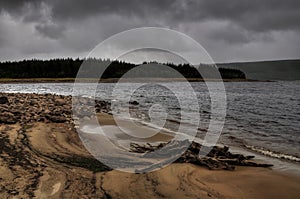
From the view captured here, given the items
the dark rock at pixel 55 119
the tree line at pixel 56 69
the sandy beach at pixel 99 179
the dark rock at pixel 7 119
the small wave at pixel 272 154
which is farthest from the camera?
the tree line at pixel 56 69

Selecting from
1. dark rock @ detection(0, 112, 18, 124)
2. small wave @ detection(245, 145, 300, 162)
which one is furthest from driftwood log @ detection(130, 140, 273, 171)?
dark rock @ detection(0, 112, 18, 124)

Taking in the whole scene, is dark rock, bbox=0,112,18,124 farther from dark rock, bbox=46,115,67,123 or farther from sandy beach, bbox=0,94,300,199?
sandy beach, bbox=0,94,300,199

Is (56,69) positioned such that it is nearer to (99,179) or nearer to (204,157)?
(204,157)

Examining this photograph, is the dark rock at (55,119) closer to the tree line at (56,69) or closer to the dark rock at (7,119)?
the dark rock at (7,119)

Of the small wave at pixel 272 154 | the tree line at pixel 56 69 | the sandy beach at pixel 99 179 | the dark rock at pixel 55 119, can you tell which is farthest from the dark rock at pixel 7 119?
the tree line at pixel 56 69

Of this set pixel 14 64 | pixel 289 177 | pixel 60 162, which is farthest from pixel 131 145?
pixel 14 64

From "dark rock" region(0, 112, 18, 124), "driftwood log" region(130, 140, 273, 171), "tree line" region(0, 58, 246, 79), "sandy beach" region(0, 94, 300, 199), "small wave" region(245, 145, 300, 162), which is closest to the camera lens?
"sandy beach" region(0, 94, 300, 199)

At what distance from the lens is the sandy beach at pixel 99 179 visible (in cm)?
475

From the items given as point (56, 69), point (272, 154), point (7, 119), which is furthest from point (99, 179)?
point (56, 69)

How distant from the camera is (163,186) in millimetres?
5281

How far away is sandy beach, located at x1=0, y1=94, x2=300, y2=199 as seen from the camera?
15.6ft

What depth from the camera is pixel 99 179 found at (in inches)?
208

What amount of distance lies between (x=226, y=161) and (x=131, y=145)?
2953mm

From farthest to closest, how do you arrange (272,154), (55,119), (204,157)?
(55,119) < (272,154) < (204,157)
